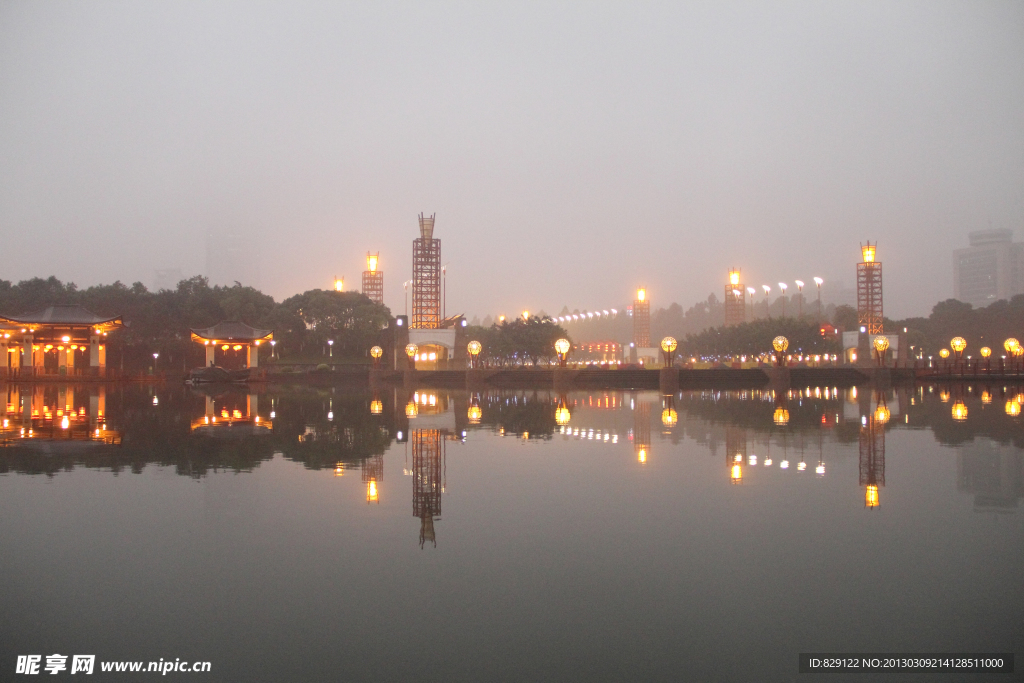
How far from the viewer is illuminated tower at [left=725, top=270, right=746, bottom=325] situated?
3627 inches

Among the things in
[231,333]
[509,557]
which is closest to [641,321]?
[231,333]

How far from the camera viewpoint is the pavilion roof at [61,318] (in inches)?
1734

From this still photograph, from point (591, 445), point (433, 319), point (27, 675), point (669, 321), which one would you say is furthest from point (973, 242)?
point (27, 675)

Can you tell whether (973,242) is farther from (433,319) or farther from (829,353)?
(433,319)

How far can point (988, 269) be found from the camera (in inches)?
6580

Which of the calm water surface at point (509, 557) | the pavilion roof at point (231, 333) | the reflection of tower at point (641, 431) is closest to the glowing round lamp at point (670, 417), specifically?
the reflection of tower at point (641, 431)

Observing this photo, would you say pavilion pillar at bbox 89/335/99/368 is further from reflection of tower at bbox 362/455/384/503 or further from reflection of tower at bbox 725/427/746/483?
reflection of tower at bbox 725/427/746/483

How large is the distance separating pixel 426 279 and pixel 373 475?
54.0 meters

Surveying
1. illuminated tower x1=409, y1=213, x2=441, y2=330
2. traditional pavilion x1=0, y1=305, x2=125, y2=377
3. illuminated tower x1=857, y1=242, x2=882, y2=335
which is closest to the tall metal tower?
illuminated tower x1=409, y1=213, x2=441, y2=330

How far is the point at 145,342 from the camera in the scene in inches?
2351

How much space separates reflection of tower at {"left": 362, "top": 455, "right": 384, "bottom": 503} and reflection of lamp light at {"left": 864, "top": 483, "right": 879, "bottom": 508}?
18.7 feet

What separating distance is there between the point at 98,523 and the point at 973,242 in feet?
651

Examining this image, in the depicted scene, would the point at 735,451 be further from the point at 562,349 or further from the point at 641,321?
the point at 641,321

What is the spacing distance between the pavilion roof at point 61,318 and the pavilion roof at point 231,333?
5042mm
